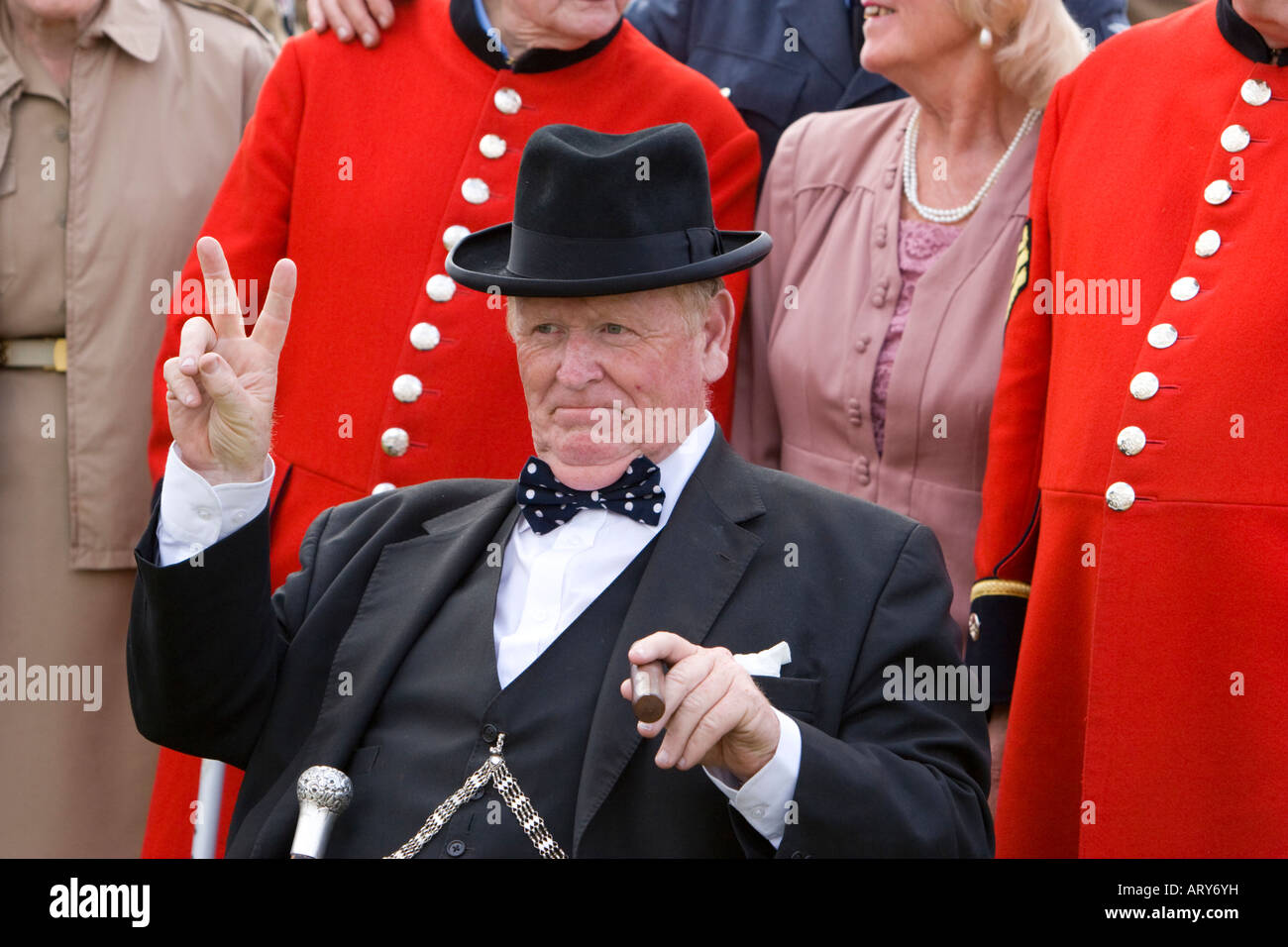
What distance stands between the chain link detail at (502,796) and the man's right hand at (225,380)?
59cm

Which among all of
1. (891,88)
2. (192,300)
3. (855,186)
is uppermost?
(891,88)

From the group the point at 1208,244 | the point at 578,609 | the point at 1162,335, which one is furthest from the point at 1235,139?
the point at 578,609

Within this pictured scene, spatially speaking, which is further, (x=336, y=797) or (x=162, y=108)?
(x=162, y=108)

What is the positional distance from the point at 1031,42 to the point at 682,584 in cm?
156

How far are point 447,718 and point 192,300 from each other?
141 centimetres

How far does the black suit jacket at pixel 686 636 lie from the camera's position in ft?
8.66

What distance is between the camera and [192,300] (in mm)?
3830

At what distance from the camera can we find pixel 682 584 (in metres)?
2.83

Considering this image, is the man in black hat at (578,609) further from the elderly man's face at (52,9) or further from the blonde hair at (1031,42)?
the elderly man's face at (52,9)

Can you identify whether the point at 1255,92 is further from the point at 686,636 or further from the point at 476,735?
the point at 476,735
